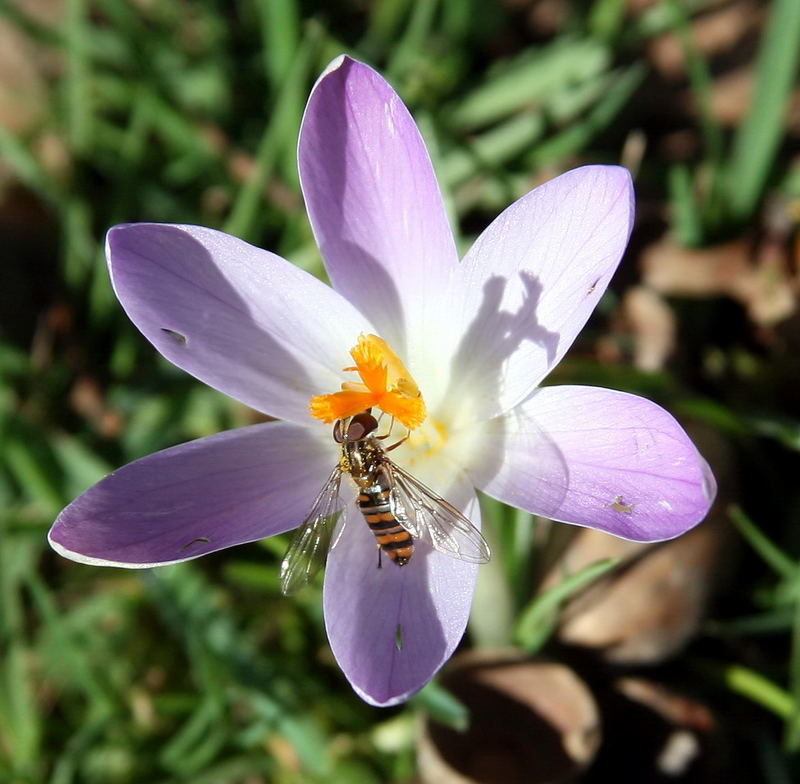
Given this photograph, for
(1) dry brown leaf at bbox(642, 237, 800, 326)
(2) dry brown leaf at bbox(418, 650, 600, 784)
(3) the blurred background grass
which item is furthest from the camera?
(1) dry brown leaf at bbox(642, 237, 800, 326)

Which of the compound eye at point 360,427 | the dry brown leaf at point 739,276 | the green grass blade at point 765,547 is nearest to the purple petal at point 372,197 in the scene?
the compound eye at point 360,427

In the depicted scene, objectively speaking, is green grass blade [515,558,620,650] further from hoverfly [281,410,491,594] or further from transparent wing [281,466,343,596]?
transparent wing [281,466,343,596]

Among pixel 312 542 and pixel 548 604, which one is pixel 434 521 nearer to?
pixel 312 542

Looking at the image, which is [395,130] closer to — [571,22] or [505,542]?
[505,542]

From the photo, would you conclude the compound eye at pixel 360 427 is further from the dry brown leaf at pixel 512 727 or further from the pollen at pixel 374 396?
the dry brown leaf at pixel 512 727

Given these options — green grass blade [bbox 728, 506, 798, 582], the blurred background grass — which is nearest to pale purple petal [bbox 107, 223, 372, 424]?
the blurred background grass

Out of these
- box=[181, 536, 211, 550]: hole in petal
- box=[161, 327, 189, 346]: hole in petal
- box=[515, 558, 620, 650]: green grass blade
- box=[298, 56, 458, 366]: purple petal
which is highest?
box=[298, 56, 458, 366]: purple petal

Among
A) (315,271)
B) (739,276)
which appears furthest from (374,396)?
(739,276)

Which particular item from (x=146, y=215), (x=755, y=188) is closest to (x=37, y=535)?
(x=146, y=215)
